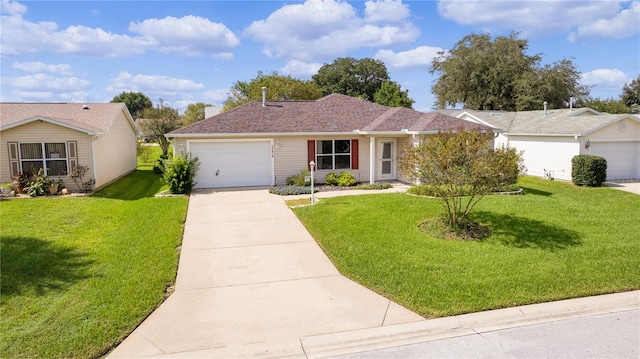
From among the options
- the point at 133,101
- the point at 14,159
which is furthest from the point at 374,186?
the point at 133,101

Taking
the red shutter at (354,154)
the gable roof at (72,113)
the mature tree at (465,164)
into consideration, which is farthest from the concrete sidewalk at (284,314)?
the gable roof at (72,113)

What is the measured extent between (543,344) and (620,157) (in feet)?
64.4

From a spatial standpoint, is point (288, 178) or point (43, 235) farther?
point (288, 178)

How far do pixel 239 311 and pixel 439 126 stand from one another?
13.9m

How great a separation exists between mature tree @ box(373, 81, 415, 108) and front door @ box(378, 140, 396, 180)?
2415 cm

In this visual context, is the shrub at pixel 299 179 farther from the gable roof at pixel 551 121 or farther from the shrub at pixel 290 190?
the gable roof at pixel 551 121

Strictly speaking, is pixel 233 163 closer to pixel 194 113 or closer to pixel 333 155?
pixel 333 155

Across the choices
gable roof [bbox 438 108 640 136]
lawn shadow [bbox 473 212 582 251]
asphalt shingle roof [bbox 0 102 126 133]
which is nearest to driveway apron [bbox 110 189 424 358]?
lawn shadow [bbox 473 212 582 251]

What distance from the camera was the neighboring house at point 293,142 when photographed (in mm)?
17703

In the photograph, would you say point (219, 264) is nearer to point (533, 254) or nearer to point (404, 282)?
point (404, 282)

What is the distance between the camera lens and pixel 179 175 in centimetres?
1605

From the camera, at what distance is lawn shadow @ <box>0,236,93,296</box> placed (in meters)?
6.97

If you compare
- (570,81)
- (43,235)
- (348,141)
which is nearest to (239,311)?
(43,235)

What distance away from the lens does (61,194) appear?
15.5m
